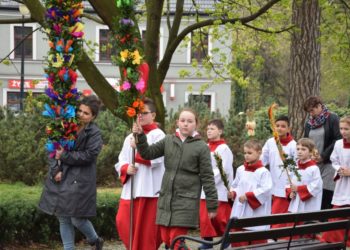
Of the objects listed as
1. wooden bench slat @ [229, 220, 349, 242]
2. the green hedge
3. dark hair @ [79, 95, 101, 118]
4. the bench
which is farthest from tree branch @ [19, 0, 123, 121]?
wooden bench slat @ [229, 220, 349, 242]

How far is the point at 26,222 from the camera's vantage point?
29.6 ft

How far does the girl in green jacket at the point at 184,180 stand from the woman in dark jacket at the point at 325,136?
2914 mm

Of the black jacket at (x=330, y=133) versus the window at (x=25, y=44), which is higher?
the window at (x=25, y=44)

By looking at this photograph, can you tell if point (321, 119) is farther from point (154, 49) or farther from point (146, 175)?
point (146, 175)

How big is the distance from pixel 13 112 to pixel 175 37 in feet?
19.8

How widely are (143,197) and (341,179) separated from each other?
8.68ft

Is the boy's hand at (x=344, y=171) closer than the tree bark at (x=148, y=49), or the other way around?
the boy's hand at (x=344, y=171)

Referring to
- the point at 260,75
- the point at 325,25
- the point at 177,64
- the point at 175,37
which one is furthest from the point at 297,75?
the point at 260,75

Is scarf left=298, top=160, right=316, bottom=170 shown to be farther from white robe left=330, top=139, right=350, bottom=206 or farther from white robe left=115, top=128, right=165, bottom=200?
white robe left=115, top=128, right=165, bottom=200

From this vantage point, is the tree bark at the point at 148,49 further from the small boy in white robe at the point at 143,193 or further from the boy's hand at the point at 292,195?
the boy's hand at the point at 292,195

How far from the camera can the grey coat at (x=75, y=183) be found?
23.9ft

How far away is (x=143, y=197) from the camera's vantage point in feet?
26.0

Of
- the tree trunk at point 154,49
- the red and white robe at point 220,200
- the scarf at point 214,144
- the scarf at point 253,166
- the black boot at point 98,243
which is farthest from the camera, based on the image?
the tree trunk at point 154,49

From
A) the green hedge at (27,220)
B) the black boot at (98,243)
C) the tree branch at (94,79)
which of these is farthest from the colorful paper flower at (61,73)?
the tree branch at (94,79)
